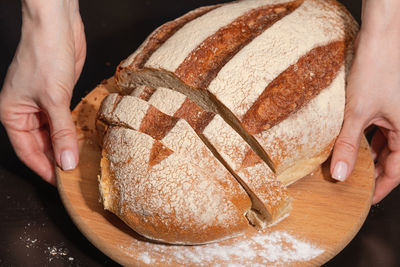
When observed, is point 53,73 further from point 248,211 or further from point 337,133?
point 337,133

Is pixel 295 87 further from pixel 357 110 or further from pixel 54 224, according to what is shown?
pixel 54 224

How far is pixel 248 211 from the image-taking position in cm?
176

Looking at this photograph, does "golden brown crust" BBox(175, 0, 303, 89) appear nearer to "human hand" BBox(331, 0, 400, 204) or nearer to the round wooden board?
"human hand" BBox(331, 0, 400, 204)

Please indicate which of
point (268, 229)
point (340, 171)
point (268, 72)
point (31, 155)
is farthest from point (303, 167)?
point (31, 155)

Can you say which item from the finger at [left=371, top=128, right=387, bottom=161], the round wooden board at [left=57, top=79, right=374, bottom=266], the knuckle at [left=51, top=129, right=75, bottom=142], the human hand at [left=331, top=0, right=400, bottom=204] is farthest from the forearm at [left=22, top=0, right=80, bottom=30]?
the finger at [left=371, top=128, right=387, bottom=161]

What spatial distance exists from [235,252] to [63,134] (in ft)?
2.73

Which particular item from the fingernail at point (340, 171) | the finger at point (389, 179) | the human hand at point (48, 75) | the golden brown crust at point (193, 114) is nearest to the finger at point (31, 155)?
the human hand at point (48, 75)

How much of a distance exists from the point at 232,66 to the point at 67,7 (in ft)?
2.75

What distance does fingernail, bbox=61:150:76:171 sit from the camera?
6.26 feet

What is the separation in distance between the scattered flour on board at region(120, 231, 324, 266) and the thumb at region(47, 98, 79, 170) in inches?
18.7

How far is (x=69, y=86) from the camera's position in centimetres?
194

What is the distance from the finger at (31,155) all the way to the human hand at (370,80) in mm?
1248

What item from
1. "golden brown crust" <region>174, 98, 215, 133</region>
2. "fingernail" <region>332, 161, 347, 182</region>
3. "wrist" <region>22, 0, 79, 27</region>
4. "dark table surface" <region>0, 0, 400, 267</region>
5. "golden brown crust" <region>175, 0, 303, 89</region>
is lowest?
"dark table surface" <region>0, 0, 400, 267</region>

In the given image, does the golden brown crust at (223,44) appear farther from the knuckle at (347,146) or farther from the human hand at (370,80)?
the knuckle at (347,146)
